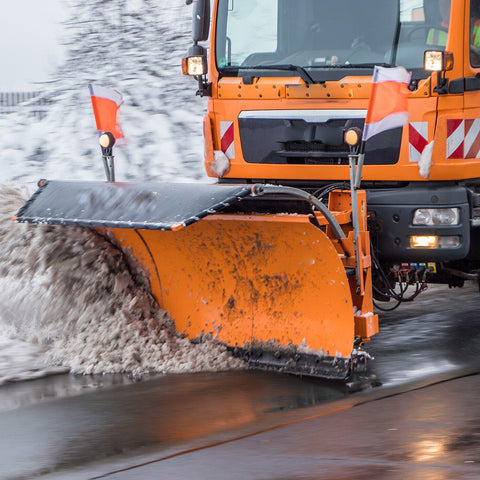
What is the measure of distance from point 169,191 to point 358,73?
1.83 meters

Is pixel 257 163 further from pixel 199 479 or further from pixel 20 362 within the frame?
pixel 199 479

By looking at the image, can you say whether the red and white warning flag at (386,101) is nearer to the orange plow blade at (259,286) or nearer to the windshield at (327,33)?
the windshield at (327,33)

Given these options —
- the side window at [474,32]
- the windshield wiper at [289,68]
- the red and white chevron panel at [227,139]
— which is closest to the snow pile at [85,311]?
the red and white chevron panel at [227,139]

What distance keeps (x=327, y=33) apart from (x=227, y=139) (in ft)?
3.37

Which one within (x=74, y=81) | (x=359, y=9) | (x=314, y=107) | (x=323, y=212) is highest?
(x=359, y=9)

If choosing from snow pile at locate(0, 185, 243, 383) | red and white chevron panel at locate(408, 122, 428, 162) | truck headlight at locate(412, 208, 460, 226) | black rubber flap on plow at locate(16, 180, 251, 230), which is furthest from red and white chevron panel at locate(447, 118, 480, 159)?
snow pile at locate(0, 185, 243, 383)

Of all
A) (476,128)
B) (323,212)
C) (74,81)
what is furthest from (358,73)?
(74,81)

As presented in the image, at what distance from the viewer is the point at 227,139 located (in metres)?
6.30

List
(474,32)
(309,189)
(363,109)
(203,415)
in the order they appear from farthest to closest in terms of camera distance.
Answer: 1. (309,189)
2. (363,109)
3. (474,32)
4. (203,415)

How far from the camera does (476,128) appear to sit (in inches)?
224

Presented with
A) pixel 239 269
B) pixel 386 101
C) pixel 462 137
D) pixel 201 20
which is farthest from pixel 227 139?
pixel 462 137

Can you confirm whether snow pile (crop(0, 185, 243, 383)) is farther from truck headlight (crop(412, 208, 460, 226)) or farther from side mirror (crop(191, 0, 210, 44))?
side mirror (crop(191, 0, 210, 44))

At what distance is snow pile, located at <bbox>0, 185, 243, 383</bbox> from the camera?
17.1 feet

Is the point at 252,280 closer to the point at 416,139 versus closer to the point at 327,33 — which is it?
Result: the point at 416,139
